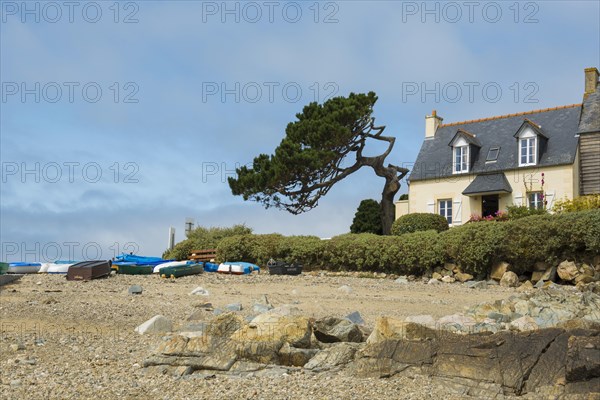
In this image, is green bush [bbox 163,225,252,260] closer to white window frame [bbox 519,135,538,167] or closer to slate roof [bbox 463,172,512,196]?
slate roof [bbox 463,172,512,196]

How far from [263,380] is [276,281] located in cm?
1086

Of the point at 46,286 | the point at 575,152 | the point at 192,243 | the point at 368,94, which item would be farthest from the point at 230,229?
the point at 575,152

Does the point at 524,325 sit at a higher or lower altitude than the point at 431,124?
lower

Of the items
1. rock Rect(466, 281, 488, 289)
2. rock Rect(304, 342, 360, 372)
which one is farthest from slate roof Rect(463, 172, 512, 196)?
rock Rect(304, 342, 360, 372)

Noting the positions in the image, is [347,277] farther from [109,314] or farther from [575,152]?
[575,152]

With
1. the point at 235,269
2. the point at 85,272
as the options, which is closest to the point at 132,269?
the point at 85,272

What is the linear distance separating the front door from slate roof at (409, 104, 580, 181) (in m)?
1.19

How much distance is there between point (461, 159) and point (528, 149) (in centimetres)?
300

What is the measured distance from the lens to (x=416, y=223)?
26.2 metres

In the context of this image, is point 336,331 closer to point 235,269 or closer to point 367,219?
point 235,269

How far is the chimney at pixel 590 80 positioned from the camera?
30.6 metres

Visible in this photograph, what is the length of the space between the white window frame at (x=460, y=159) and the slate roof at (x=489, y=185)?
835 millimetres

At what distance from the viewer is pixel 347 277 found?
769 inches

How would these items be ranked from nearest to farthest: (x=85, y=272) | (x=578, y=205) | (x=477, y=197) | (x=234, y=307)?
(x=234, y=307)
(x=85, y=272)
(x=578, y=205)
(x=477, y=197)
